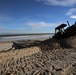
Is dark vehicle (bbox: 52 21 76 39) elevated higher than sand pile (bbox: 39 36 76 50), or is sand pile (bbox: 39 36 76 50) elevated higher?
dark vehicle (bbox: 52 21 76 39)

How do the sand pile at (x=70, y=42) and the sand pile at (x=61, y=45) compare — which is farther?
the sand pile at (x=70, y=42)

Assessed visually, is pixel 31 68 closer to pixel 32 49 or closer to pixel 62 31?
pixel 32 49

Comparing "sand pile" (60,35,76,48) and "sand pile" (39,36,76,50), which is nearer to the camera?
"sand pile" (39,36,76,50)

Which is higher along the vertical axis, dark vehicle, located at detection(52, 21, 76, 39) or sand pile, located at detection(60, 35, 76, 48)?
dark vehicle, located at detection(52, 21, 76, 39)

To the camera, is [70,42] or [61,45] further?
[61,45]

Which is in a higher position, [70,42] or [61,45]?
[70,42]

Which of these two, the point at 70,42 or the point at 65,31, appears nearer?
the point at 70,42

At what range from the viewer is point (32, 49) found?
43.7 ft

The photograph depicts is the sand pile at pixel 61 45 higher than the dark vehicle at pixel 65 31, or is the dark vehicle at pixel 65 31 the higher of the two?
the dark vehicle at pixel 65 31

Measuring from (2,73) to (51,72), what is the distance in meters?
2.18

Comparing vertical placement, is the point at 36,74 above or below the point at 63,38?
below

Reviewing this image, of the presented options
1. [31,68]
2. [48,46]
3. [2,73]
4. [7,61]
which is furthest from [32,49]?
[2,73]

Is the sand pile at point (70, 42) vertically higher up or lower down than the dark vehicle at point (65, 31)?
lower down

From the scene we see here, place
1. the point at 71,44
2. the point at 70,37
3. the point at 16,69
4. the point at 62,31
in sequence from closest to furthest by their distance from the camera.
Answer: the point at 16,69, the point at 71,44, the point at 70,37, the point at 62,31
